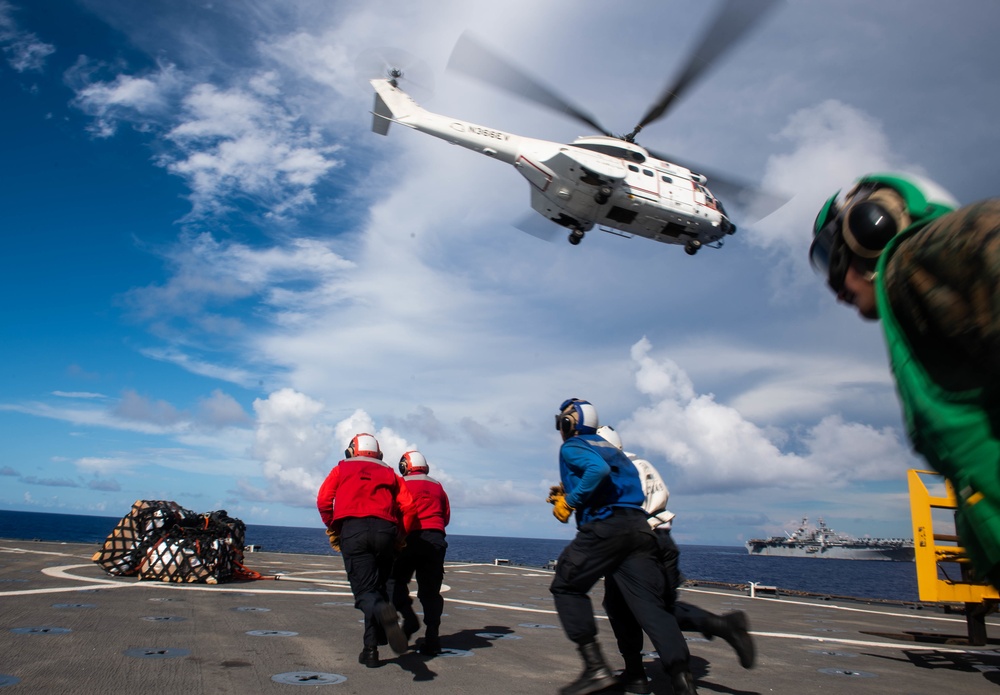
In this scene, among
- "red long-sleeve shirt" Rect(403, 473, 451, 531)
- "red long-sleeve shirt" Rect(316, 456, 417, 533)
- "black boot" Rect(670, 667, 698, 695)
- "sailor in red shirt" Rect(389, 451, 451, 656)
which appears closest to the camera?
"black boot" Rect(670, 667, 698, 695)

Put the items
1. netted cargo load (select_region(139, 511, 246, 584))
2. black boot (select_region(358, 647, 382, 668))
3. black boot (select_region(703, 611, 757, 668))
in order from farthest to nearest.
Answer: netted cargo load (select_region(139, 511, 246, 584)) → black boot (select_region(358, 647, 382, 668)) → black boot (select_region(703, 611, 757, 668))

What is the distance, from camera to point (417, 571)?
252 inches

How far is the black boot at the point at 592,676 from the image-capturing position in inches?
154

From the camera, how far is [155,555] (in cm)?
1101

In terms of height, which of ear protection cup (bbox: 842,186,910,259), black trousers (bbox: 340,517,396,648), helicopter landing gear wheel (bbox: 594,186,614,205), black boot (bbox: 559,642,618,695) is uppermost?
helicopter landing gear wheel (bbox: 594,186,614,205)

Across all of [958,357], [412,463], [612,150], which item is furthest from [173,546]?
[612,150]

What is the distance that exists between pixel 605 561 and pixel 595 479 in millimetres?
554

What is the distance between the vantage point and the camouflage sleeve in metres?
1.18

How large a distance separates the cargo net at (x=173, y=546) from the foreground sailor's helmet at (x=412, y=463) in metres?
6.32

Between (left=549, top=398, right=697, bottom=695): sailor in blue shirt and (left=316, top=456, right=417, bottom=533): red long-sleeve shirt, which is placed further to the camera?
(left=316, top=456, right=417, bottom=533): red long-sleeve shirt

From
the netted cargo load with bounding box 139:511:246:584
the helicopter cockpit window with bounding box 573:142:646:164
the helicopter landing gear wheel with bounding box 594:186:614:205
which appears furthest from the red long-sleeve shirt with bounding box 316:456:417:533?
the helicopter cockpit window with bounding box 573:142:646:164

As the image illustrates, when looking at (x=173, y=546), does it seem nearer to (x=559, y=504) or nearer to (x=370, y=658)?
(x=370, y=658)

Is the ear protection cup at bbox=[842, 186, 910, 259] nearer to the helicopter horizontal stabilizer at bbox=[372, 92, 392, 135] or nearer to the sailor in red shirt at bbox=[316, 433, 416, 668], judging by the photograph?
the sailor in red shirt at bbox=[316, 433, 416, 668]

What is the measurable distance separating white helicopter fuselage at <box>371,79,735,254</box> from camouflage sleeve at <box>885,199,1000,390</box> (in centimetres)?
1794
